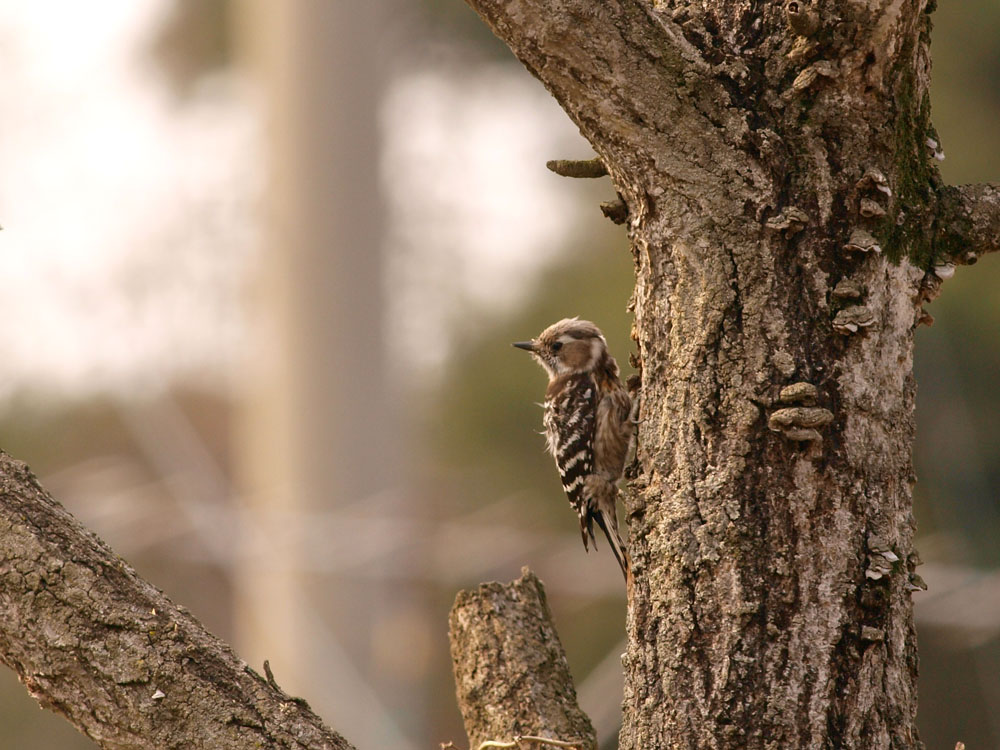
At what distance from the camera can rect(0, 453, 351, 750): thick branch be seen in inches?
84.5

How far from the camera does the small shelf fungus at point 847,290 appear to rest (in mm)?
2303

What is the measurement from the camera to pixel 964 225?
7.98ft

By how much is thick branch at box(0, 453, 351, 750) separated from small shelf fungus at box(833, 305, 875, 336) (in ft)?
4.14

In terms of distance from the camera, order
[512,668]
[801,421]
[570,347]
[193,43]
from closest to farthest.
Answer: [801,421], [512,668], [570,347], [193,43]

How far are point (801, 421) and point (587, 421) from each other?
2452 millimetres

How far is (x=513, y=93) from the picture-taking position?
11609 mm

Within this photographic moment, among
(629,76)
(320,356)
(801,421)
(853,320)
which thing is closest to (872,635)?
(801,421)

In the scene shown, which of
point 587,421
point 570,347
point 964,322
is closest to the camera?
point 587,421

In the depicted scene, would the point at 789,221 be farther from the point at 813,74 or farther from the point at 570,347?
the point at 570,347

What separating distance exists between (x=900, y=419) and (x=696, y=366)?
1.36 feet

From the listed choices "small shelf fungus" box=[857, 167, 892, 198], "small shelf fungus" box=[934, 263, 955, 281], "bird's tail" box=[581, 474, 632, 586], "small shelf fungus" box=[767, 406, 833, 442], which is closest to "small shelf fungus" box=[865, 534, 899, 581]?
"small shelf fungus" box=[767, 406, 833, 442]

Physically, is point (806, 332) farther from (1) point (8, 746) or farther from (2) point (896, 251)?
(1) point (8, 746)

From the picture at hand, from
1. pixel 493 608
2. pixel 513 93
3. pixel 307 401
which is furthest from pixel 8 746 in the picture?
pixel 493 608

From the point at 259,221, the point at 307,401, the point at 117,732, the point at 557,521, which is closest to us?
the point at 117,732
